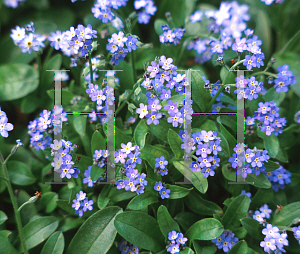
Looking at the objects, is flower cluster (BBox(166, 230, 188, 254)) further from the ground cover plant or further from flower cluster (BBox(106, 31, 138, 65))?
flower cluster (BBox(106, 31, 138, 65))

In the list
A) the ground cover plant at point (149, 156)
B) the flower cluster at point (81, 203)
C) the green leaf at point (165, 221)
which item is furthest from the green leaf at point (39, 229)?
the green leaf at point (165, 221)

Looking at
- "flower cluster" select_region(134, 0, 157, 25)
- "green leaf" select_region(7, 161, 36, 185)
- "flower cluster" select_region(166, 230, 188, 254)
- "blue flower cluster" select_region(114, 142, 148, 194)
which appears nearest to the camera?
"blue flower cluster" select_region(114, 142, 148, 194)

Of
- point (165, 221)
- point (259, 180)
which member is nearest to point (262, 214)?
point (259, 180)

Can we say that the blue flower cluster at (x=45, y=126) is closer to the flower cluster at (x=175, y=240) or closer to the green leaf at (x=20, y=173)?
the green leaf at (x=20, y=173)

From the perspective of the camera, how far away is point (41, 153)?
2.56m

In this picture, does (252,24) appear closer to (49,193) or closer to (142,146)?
(142,146)

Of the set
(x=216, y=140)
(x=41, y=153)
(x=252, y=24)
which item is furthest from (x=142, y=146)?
(x=252, y=24)

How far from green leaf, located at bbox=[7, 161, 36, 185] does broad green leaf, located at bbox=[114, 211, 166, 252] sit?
0.97 metres

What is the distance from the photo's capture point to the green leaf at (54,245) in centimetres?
205

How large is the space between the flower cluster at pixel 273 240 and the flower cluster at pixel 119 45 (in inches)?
62.8

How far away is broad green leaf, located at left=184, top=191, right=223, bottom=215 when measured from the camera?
7.34 feet

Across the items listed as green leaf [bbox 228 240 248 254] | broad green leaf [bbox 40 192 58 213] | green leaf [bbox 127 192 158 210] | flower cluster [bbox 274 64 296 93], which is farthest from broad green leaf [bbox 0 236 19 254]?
flower cluster [bbox 274 64 296 93]

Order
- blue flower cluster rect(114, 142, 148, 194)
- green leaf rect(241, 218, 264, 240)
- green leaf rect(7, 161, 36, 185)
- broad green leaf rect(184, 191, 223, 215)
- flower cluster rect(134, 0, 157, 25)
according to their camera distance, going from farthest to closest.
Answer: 1. flower cluster rect(134, 0, 157, 25)
2. green leaf rect(7, 161, 36, 185)
3. broad green leaf rect(184, 191, 223, 215)
4. green leaf rect(241, 218, 264, 240)
5. blue flower cluster rect(114, 142, 148, 194)

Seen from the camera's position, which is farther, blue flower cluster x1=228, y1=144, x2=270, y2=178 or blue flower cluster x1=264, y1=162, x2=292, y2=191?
blue flower cluster x1=264, y1=162, x2=292, y2=191
